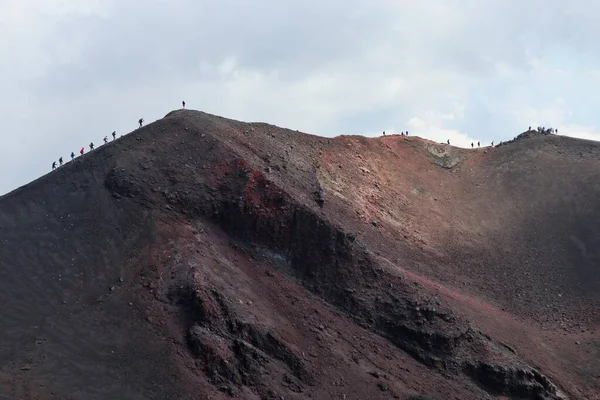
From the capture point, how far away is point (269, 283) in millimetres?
37906

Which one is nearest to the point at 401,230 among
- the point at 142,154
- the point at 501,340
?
the point at 501,340

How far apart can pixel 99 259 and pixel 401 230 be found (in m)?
23.3

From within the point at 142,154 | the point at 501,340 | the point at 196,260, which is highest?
the point at 142,154

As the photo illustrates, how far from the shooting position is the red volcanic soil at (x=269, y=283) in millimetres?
30969

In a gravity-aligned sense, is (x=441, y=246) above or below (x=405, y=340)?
above

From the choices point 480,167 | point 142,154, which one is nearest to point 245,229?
point 142,154

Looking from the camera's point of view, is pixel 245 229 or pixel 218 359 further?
pixel 245 229

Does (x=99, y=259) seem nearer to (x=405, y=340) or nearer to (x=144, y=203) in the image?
(x=144, y=203)

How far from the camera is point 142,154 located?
136 feet

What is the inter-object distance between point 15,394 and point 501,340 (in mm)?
27148

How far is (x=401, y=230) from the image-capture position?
50.8 metres

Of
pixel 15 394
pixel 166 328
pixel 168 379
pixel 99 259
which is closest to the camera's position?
pixel 15 394

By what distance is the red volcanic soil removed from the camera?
102 feet

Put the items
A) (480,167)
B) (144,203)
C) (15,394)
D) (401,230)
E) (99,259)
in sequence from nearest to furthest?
1. (15,394)
2. (99,259)
3. (144,203)
4. (401,230)
5. (480,167)
